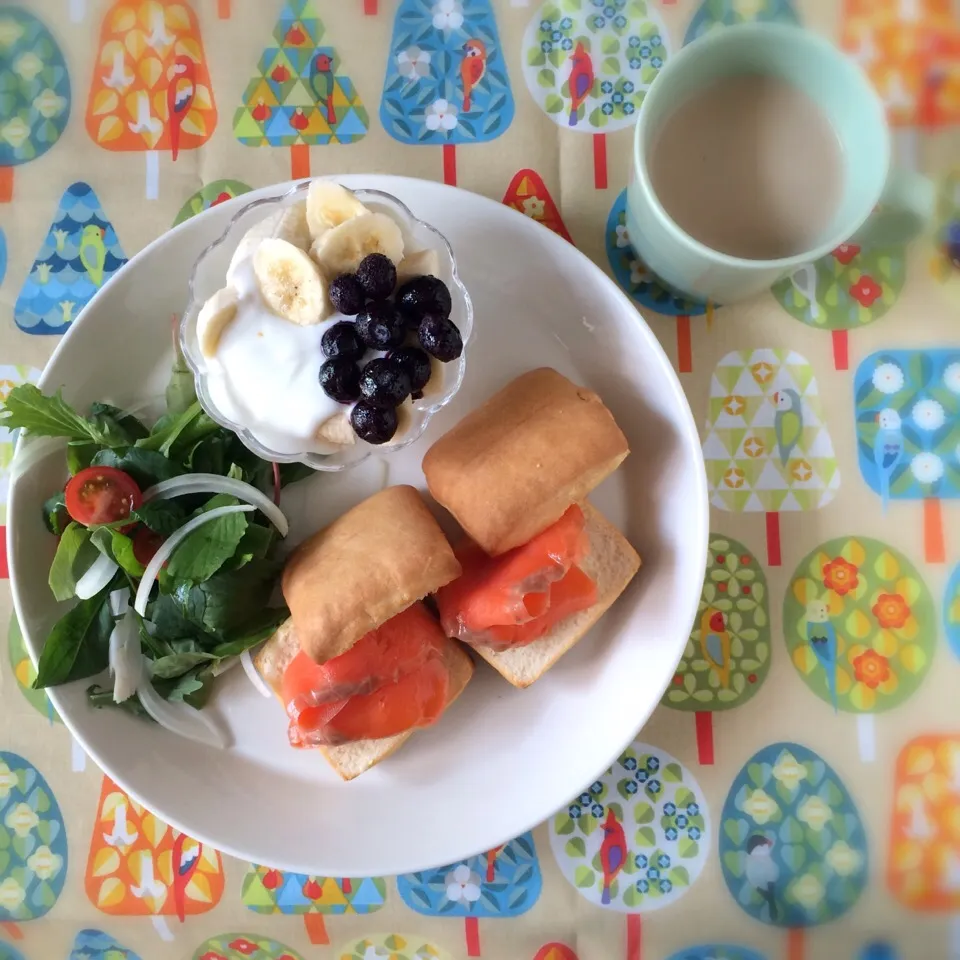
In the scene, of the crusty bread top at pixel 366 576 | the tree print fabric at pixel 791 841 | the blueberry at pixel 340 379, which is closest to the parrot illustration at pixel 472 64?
the blueberry at pixel 340 379

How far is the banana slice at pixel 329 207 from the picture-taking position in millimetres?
1111

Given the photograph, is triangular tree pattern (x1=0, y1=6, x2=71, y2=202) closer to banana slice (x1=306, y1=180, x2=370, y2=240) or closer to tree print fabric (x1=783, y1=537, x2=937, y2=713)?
banana slice (x1=306, y1=180, x2=370, y2=240)

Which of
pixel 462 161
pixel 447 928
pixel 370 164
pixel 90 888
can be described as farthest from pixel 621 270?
pixel 90 888

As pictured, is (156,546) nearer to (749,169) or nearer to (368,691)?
(368,691)

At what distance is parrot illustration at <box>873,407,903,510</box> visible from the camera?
1.36 m

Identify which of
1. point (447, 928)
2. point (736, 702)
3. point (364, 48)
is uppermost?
point (364, 48)

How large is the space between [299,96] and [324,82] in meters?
0.05

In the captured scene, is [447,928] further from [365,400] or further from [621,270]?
[621,270]

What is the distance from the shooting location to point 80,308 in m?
1.41

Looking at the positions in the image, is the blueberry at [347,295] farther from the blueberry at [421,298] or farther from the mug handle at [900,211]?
the mug handle at [900,211]

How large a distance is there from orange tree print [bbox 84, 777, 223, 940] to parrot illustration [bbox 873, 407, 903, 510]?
1301mm

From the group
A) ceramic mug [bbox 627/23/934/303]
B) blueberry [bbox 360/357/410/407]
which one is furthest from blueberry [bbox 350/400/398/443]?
ceramic mug [bbox 627/23/934/303]

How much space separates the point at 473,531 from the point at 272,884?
2.42 feet

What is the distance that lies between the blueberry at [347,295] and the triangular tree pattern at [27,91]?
74cm
